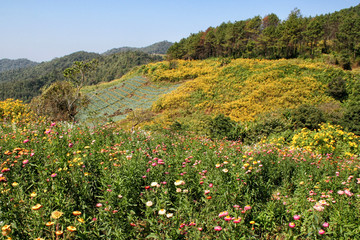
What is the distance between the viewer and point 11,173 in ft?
10.8

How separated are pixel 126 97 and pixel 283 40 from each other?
30382 millimetres

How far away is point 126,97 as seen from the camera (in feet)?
107

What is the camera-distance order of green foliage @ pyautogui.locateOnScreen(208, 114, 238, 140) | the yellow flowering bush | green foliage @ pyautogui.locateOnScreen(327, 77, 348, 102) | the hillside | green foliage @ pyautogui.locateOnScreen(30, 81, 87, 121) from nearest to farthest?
the yellow flowering bush, green foliage @ pyautogui.locateOnScreen(208, 114, 238, 140), the hillside, green foliage @ pyautogui.locateOnScreen(30, 81, 87, 121), green foliage @ pyautogui.locateOnScreen(327, 77, 348, 102)

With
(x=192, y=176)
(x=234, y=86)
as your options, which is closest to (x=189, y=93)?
(x=234, y=86)

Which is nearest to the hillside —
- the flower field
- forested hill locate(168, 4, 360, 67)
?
forested hill locate(168, 4, 360, 67)

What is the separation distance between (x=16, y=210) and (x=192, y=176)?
2457 mm

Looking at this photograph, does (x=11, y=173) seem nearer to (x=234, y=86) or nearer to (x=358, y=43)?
(x=234, y=86)

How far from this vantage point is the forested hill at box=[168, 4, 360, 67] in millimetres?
37406

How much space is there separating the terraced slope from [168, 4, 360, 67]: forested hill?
855 inches

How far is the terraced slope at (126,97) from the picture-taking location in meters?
28.8

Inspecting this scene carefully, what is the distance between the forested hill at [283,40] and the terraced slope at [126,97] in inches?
855

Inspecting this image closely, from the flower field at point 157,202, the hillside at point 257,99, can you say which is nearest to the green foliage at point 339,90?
the hillside at point 257,99

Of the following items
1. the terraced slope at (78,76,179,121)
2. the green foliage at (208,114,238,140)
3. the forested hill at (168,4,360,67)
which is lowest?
the green foliage at (208,114,238,140)

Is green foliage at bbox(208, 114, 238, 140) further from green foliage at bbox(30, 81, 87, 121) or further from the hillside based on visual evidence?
green foliage at bbox(30, 81, 87, 121)
